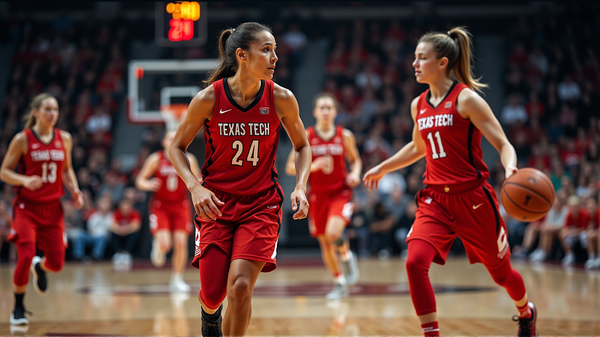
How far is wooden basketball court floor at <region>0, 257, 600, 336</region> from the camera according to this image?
4.72 metres

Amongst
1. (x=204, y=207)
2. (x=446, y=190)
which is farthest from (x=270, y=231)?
(x=446, y=190)

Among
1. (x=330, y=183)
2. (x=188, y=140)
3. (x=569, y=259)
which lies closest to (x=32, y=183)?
(x=188, y=140)

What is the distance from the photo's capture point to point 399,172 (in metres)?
14.7

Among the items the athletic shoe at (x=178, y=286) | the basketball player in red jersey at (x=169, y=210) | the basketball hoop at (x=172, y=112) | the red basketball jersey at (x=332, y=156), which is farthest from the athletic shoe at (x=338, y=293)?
the basketball hoop at (x=172, y=112)

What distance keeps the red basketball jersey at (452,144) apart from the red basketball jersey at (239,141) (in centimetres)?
101

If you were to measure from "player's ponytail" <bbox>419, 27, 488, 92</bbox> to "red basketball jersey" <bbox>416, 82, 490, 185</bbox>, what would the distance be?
194 millimetres

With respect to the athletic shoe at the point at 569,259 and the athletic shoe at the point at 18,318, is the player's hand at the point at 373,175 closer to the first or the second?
the athletic shoe at the point at 18,318

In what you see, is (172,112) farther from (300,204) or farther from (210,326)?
(300,204)

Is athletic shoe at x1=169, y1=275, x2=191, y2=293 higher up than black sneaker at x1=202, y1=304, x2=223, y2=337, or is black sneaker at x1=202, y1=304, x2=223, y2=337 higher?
black sneaker at x1=202, y1=304, x2=223, y2=337

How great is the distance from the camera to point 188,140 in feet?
11.1

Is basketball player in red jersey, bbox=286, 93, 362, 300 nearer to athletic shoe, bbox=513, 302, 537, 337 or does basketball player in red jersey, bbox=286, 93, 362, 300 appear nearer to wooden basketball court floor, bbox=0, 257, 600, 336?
wooden basketball court floor, bbox=0, 257, 600, 336

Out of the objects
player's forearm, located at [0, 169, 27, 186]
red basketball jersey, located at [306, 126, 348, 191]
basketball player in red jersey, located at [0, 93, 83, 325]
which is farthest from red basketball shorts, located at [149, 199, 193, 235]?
player's forearm, located at [0, 169, 27, 186]

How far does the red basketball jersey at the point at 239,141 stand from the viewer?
10.8 ft

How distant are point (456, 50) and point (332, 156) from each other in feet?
9.96
